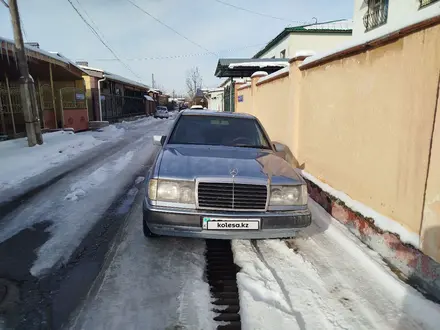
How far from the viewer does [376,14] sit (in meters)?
11.6

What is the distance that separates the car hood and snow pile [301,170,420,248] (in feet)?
3.10

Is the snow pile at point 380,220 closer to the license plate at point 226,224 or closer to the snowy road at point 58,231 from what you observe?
the license plate at point 226,224

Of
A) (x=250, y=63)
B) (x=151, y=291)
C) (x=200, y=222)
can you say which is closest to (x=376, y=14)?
(x=250, y=63)

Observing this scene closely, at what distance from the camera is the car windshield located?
14.0 feet

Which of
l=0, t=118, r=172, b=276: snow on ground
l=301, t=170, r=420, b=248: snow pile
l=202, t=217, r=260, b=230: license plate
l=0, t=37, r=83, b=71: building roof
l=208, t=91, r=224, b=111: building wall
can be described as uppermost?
l=0, t=37, r=83, b=71: building roof

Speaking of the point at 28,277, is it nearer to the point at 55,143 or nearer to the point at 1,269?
the point at 1,269

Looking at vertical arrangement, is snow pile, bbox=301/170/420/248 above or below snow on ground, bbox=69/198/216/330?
above

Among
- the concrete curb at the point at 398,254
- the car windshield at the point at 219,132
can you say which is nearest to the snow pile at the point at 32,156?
the car windshield at the point at 219,132

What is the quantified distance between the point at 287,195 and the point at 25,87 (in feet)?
34.2

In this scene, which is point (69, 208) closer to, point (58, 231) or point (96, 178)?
point (58, 231)

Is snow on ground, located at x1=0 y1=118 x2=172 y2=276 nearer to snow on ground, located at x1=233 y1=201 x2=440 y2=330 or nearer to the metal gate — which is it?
snow on ground, located at x1=233 y1=201 x2=440 y2=330

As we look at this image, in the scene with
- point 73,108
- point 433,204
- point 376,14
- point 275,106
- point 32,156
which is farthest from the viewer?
point 73,108

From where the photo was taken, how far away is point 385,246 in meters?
3.15

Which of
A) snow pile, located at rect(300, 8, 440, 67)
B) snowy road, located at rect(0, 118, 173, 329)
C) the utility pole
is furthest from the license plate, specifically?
the utility pole
